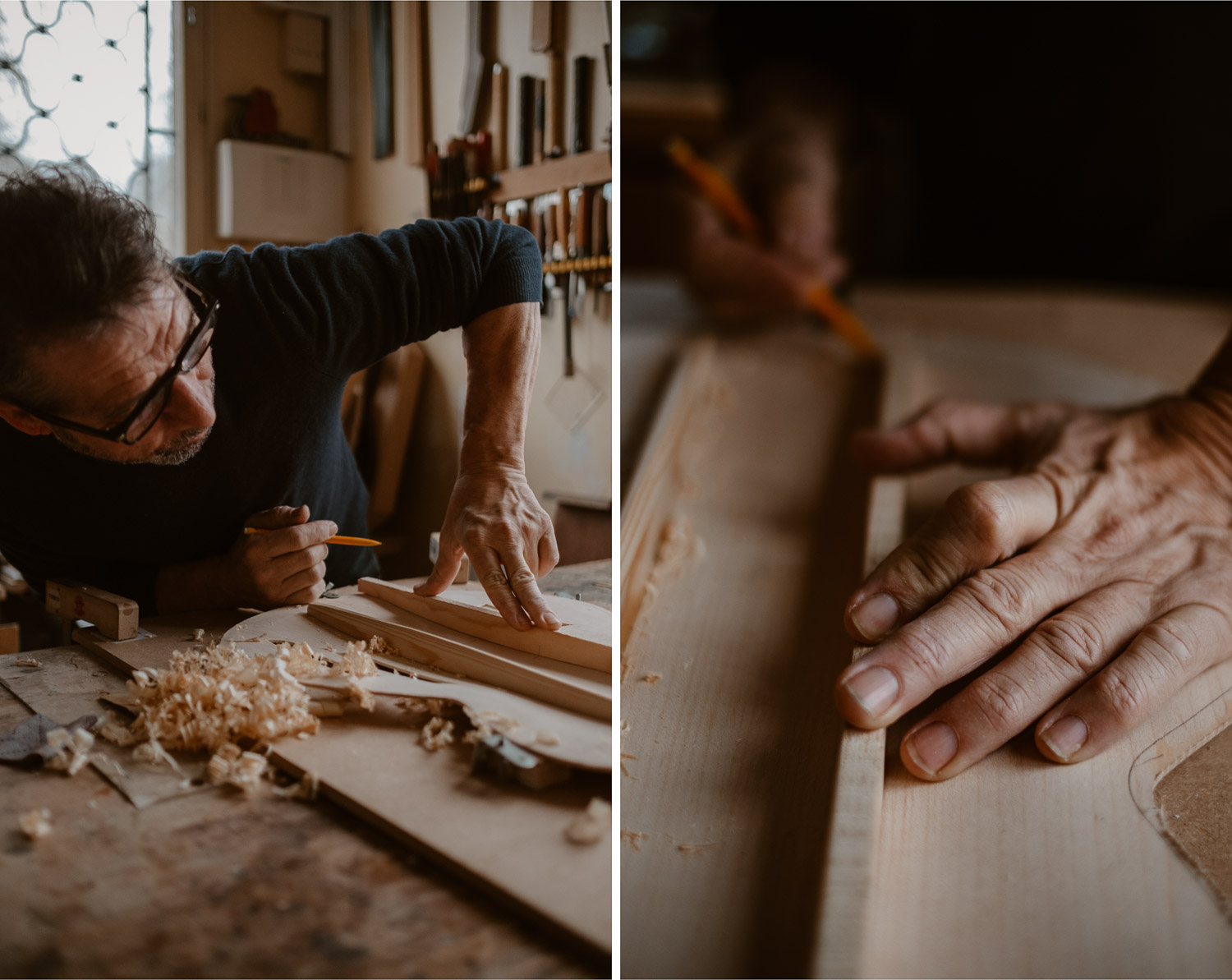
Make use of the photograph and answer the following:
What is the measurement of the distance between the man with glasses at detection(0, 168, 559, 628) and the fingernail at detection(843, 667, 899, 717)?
21 cm

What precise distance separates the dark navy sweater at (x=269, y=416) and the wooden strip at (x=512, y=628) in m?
0.05

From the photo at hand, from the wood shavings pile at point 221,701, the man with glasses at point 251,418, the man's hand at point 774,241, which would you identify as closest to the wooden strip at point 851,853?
the man with glasses at point 251,418

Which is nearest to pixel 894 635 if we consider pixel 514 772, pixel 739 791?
pixel 739 791

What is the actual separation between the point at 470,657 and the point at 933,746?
322mm

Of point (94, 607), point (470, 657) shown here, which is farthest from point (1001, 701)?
point (94, 607)

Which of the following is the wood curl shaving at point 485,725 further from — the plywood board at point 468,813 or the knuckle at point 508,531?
the knuckle at point 508,531

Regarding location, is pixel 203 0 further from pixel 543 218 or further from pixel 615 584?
pixel 615 584

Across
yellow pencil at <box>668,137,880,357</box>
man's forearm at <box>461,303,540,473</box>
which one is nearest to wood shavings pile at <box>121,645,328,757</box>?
man's forearm at <box>461,303,540,473</box>

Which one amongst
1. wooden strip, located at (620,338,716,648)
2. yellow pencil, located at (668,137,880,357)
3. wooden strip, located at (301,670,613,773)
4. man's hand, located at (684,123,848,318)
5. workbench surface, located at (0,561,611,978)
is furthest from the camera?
man's hand, located at (684,123,848,318)

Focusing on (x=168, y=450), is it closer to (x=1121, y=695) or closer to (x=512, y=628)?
(x=512, y=628)

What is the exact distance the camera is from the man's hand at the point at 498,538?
618mm

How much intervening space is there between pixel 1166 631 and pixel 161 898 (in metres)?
0.68

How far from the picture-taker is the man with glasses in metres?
0.58

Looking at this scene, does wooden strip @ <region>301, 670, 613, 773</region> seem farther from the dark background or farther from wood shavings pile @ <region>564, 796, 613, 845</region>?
the dark background
